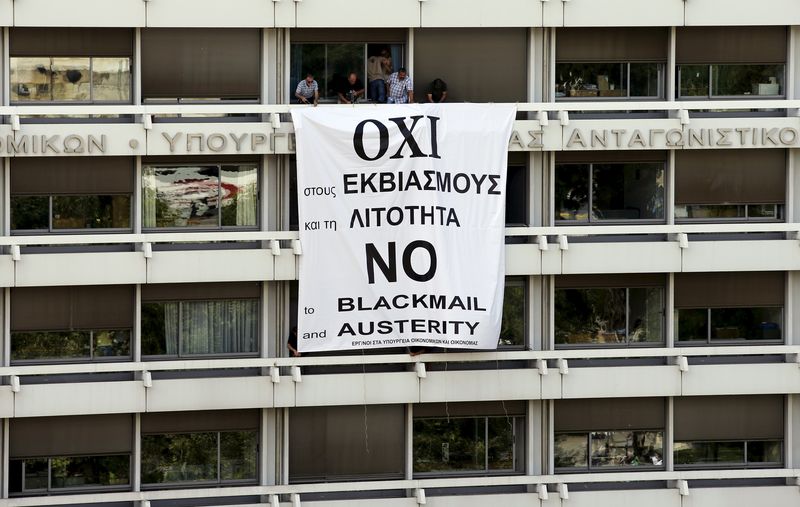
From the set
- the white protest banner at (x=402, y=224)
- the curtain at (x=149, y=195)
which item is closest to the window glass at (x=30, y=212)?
the curtain at (x=149, y=195)

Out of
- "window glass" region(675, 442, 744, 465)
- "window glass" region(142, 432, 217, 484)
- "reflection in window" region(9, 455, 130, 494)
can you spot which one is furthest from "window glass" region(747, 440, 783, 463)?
"reflection in window" region(9, 455, 130, 494)

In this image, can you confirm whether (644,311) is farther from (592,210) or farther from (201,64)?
(201,64)

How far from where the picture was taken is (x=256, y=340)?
97.8 ft

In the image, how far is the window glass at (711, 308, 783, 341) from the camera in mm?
30578

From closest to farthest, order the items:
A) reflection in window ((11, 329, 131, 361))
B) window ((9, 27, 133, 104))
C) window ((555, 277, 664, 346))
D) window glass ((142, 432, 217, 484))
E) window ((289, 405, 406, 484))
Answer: window ((9, 27, 133, 104)) < reflection in window ((11, 329, 131, 361)) < window glass ((142, 432, 217, 484)) < window ((289, 405, 406, 484)) < window ((555, 277, 664, 346))

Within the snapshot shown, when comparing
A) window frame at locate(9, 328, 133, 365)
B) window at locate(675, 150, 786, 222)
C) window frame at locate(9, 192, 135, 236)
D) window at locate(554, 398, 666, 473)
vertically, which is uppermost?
window at locate(675, 150, 786, 222)

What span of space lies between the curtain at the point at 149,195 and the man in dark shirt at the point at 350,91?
3970mm

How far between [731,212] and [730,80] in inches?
106

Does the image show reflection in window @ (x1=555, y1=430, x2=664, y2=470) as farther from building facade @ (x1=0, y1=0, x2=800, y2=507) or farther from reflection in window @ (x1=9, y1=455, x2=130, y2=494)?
reflection in window @ (x1=9, y1=455, x2=130, y2=494)

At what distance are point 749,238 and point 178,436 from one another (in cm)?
1215

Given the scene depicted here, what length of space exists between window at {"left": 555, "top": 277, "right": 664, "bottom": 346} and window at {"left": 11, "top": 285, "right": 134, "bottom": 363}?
8709 millimetres

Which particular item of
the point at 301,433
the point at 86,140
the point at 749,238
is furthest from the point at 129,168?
the point at 749,238

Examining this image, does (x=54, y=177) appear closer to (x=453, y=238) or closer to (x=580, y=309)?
(x=453, y=238)

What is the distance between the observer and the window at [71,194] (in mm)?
28797
